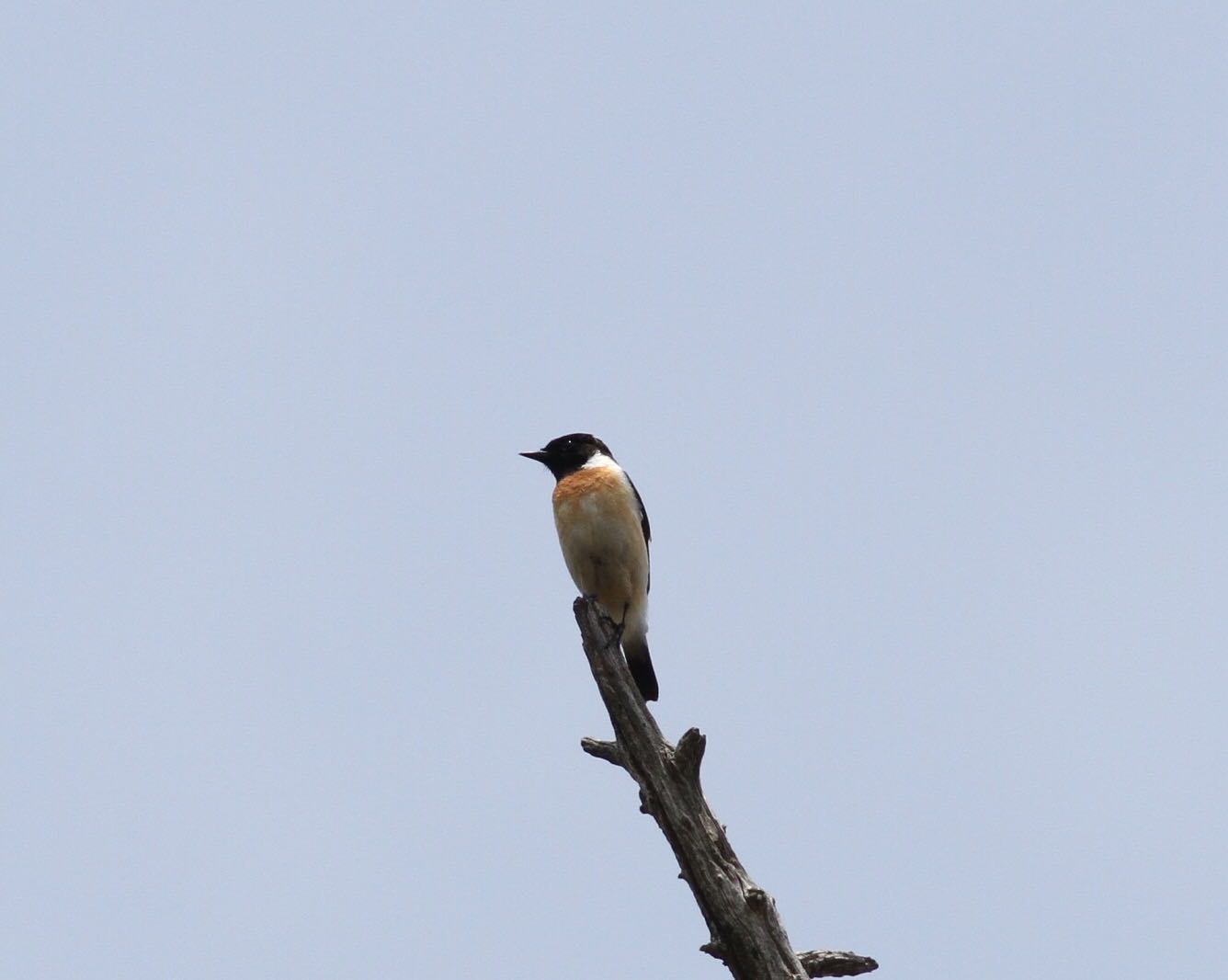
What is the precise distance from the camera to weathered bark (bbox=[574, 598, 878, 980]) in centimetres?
752

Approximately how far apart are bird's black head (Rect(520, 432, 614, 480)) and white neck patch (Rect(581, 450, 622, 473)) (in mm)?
22

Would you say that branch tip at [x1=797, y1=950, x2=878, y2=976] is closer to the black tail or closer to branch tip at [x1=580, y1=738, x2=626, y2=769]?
branch tip at [x1=580, y1=738, x2=626, y2=769]

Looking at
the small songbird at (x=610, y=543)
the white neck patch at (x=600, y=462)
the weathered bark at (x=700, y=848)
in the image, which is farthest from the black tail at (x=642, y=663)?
the weathered bark at (x=700, y=848)

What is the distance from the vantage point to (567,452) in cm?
1146

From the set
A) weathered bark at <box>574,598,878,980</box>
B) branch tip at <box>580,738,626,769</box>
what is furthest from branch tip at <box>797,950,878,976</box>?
branch tip at <box>580,738,626,769</box>

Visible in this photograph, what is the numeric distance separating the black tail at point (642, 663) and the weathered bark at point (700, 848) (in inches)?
104

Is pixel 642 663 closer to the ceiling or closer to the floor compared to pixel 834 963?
closer to the ceiling

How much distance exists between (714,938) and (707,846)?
17.3 inches

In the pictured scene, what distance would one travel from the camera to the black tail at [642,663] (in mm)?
11102

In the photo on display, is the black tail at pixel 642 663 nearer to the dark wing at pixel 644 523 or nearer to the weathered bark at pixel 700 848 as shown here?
the dark wing at pixel 644 523

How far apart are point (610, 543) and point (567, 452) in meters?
1.08

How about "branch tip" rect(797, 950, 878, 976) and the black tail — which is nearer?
"branch tip" rect(797, 950, 878, 976)

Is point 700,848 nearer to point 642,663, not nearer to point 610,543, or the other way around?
point 610,543

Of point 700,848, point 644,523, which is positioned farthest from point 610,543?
point 700,848
